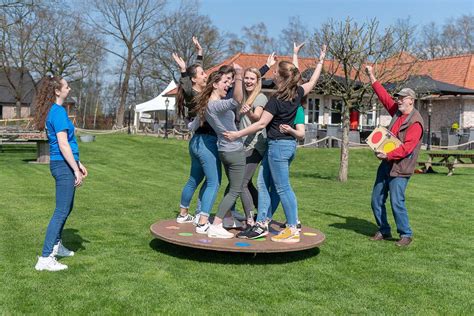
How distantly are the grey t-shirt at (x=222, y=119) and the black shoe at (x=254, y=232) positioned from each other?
948 mm

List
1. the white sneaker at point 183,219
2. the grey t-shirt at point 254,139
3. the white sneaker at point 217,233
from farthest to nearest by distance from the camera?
the white sneaker at point 183,219 < the grey t-shirt at point 254,139 < the white sneaker at point 217,233

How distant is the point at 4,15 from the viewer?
26.9 m

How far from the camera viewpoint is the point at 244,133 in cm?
574

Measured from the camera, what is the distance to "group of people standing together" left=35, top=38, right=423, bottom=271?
5.43 metres

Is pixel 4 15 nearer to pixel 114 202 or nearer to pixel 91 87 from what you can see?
pixel 114 202

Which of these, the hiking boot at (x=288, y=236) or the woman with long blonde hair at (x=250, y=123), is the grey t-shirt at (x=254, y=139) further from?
the hiking boot at (x=288, y=236)

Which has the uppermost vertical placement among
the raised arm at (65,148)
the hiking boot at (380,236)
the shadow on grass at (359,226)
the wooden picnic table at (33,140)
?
the raised arm at (65,148)

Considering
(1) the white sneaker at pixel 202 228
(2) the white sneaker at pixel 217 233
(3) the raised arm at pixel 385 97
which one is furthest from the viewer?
(3) the raised arm at pixel 385 97

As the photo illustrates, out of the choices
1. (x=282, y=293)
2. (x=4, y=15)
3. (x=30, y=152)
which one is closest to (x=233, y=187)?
(x=282, y=293)

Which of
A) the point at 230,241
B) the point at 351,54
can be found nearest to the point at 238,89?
the point at 230,241

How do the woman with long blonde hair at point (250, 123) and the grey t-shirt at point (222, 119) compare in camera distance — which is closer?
the grey t-shirt at point (222, 119)

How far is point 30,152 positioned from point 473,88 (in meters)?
24.9

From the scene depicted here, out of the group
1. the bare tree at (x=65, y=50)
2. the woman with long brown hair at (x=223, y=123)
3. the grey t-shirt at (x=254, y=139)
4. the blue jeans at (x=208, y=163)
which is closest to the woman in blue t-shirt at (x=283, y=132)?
the woman with long brown hair at (x=223, y=123)

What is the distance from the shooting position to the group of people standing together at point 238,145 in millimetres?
5426
